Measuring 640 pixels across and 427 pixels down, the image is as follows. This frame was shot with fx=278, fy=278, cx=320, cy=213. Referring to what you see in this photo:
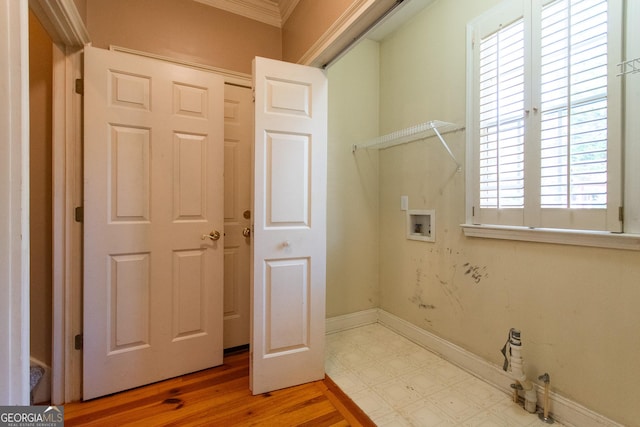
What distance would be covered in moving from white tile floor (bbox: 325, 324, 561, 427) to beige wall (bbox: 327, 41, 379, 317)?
1.60 ft

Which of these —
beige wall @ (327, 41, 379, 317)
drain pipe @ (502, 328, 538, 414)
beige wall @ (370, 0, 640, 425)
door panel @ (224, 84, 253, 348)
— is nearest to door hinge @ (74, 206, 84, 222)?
door panel @ (224, 84, 253, 348)

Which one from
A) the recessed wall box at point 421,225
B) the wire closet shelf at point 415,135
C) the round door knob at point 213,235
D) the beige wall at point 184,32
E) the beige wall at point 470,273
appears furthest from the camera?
the recessed wall box at point 421,225

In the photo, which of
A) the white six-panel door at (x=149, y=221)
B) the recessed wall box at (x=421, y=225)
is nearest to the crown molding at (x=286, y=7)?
the white six-panel door at (x=149, y=221)

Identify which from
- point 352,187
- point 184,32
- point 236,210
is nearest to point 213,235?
point 236,210

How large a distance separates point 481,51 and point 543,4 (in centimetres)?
37

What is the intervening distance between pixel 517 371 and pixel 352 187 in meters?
1.76

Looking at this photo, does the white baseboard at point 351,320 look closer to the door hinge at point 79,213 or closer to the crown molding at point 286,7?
the door hinge at point 79,213

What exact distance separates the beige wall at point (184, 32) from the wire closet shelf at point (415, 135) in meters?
1.09

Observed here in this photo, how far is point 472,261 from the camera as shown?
195 cm

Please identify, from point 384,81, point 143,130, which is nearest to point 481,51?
point 384,81

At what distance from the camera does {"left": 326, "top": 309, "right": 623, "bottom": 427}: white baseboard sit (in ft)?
4.62

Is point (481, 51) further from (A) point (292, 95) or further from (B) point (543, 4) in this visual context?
(A) point (292, 95)

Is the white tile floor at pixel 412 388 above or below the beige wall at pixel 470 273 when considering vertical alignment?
below

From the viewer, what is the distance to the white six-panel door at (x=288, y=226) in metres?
1.66
